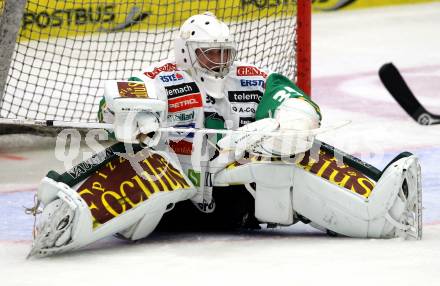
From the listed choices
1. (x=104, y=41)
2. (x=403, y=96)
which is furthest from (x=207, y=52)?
(x=104, y=41)

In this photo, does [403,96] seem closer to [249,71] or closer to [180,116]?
[249,71]

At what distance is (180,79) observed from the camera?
4824mm

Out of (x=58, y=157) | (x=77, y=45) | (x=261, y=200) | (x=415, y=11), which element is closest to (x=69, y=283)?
(x=261, y=200)

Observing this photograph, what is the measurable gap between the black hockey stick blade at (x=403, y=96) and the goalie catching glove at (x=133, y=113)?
3294 millimetres

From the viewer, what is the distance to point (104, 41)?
861 centimetres

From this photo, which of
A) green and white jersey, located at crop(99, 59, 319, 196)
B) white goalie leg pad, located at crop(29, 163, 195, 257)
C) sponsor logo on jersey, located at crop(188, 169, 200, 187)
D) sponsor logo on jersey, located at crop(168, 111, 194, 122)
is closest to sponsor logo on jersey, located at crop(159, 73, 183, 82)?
green and white jersey, located at crop(99, 59, 319, 196)

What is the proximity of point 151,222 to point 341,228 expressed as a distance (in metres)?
0.72

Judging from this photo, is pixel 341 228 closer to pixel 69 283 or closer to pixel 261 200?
pixel 261 200

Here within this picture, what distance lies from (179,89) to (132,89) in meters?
0.25

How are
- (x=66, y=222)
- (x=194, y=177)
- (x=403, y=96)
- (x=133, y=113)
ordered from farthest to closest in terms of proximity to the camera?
1. (x=403, y=96)
2. (x=194, y=177)
3. (x=133, y=113)
4. (x=66, y=222)

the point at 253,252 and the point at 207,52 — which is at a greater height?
the point at 207,52

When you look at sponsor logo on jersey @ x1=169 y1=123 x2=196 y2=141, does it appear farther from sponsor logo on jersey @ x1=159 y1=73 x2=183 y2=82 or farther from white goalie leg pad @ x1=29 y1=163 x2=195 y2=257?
white goalie leg pad @ x1=29 y1=163 x2=195 y2=257

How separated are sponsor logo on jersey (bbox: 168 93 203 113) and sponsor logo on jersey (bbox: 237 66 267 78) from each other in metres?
0.22

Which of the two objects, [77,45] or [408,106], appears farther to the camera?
[77,45]
